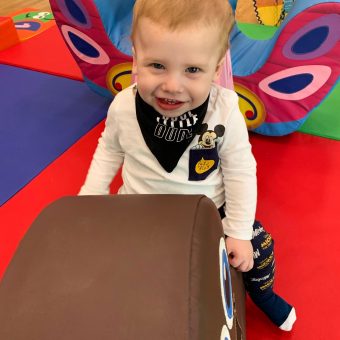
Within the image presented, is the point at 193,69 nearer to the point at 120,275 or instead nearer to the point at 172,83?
the point at 172,83

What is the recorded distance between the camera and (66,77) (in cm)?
184

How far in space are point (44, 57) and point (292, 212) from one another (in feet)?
4.89

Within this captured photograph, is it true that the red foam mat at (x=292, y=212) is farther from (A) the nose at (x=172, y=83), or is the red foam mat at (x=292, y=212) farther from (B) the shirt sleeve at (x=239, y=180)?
(A) the nose at (x=172, y=83)

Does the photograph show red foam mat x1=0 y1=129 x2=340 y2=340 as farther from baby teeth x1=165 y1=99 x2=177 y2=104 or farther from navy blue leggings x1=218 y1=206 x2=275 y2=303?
baby teeth x1=165 y1=99 x2=177 y2=104

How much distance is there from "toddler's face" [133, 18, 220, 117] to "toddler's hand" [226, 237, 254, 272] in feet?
0.85

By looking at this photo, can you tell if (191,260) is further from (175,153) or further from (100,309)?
(175,153)

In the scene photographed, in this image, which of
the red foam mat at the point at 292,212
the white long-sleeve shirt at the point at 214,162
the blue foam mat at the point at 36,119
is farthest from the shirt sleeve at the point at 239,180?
the blue foam mat at the point at 36,119

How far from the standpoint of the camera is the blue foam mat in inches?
53.0

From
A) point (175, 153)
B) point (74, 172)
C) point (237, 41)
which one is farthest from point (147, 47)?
point (237, 41)

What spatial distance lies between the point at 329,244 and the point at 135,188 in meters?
0.58

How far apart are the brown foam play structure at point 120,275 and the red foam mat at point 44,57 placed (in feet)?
4.76

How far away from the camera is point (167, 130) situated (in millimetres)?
673

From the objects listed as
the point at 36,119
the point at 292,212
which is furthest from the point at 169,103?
the point at 36,119

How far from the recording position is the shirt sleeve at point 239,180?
691 mm
